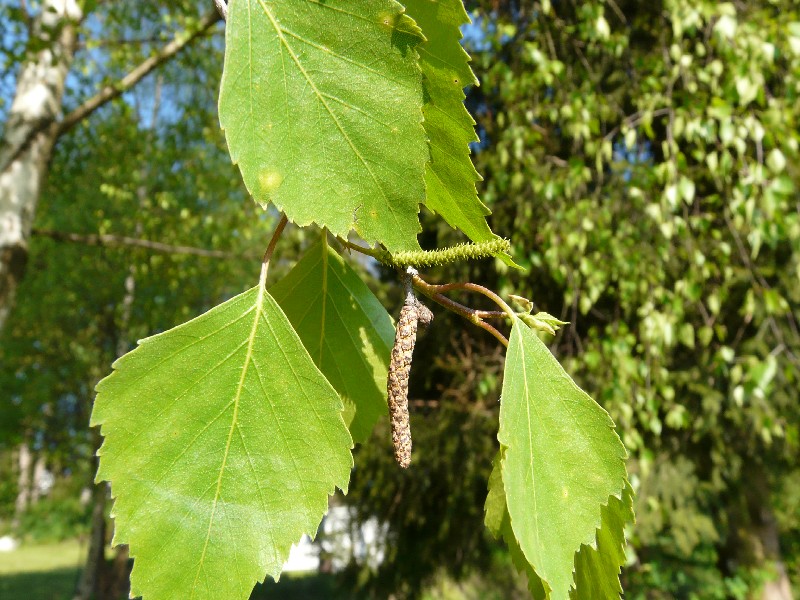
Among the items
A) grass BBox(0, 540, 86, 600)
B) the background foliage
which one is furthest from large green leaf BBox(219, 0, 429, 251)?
grass BBox(0, 540, 86, 600)

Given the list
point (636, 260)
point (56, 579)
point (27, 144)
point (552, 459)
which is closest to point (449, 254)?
point (552, 459)

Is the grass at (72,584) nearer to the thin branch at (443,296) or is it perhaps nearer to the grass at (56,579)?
the grass at (56,579)

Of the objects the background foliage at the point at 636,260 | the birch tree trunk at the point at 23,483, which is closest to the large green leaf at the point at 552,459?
the background foliage at the point at 636,260

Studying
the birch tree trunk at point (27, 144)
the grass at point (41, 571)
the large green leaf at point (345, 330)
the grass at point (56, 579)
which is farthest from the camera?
the grass at point (41, 571)

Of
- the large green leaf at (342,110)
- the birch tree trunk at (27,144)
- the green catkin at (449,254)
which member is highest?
the birch tree trunk at (27,144)

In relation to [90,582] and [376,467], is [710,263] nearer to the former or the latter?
[376,467]

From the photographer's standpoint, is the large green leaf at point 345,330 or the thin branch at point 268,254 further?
the large green leaf at point 345,330

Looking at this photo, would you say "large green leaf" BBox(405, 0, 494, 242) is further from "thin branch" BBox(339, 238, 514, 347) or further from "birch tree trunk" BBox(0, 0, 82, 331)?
"birch tree trunk" BBox(0, 0, 82, 331)
